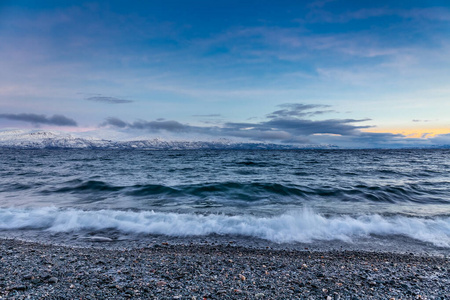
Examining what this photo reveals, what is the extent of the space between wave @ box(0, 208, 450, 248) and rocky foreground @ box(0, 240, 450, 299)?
1.49 m

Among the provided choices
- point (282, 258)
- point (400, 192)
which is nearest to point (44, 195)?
point (282, 258)

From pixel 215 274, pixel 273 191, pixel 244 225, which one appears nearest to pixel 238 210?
pixel 244 225

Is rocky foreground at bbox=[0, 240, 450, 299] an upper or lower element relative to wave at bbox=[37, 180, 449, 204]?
upper

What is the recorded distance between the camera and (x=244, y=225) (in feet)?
27.1

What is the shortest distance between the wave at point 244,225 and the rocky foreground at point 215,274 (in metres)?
1.49

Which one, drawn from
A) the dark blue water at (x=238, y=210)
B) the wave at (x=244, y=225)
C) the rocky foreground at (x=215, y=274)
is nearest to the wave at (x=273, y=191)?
the dark blue water at (x=238, y=210)

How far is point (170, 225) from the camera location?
8.28m

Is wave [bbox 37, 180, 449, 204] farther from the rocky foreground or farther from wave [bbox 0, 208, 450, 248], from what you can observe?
the rocky foreground

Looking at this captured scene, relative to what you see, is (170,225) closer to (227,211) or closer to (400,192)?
(227,211)

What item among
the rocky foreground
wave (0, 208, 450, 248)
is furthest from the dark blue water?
the rocky foreground

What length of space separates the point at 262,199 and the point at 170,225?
254 inches

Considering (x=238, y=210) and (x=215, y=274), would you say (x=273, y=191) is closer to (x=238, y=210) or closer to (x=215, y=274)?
(x=238, y=210)

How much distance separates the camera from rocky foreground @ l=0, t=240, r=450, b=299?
395 cm

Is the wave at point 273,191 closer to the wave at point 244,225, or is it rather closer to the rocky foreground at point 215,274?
the wave at point 244,225
